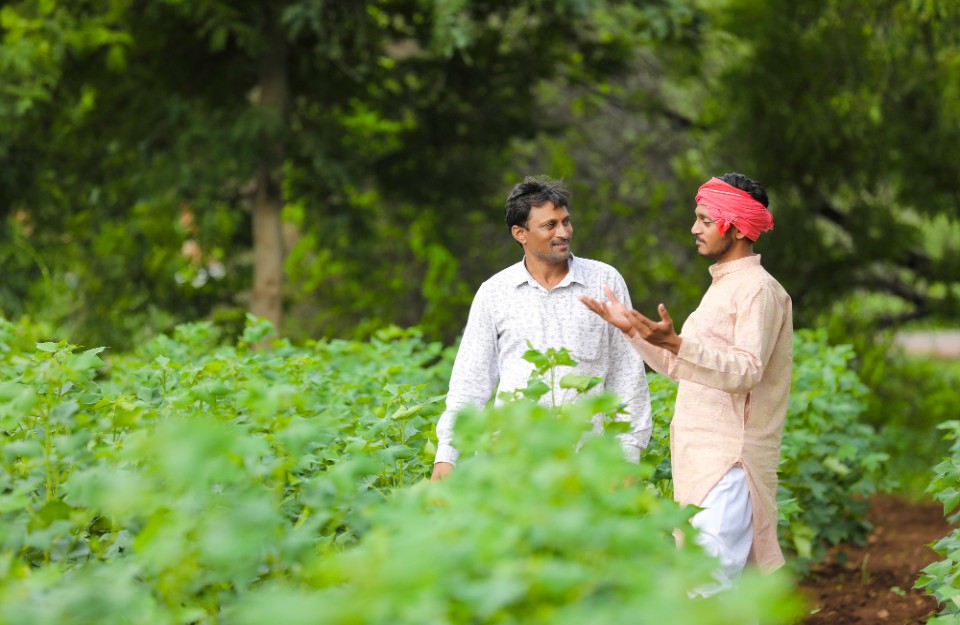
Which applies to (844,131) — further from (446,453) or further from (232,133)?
(446,453)

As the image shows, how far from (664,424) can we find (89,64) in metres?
8.47

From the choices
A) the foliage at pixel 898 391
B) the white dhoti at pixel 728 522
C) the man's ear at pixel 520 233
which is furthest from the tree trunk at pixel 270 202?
the white dhoti at pixel 728 522

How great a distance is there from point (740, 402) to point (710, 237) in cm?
53


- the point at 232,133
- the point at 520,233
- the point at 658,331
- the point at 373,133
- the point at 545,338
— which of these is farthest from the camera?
the point at 373,133

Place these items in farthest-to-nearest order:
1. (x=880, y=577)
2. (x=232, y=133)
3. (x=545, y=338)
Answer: (x=232, y=133)
(x=880, y=577)
(x=545, y=338)

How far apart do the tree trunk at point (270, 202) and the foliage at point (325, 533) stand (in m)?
8.30

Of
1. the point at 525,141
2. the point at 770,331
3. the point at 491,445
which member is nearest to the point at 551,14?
the point at 525,141

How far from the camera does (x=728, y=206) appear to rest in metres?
4.00

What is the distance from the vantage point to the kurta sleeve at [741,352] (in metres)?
3.75

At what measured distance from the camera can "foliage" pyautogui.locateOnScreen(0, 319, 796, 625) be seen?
1964mm

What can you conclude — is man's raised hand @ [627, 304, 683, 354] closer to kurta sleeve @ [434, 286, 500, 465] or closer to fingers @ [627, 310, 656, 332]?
fingers @ [627, 310, 656, 332]

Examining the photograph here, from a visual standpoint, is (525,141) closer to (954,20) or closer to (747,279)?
(954,20)

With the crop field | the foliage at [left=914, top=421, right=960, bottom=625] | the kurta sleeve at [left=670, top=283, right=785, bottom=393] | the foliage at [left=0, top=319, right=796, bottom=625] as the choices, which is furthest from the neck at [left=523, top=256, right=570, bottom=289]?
the foliage at [left=914, top=421, right=960, bottom=625]

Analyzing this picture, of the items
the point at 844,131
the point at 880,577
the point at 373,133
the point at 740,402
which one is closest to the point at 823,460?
the point at 880,577
